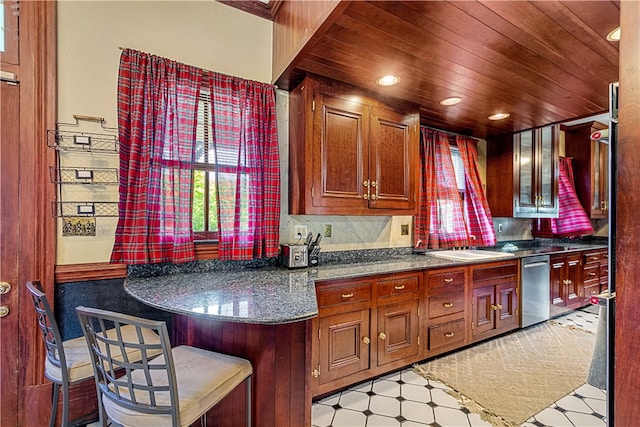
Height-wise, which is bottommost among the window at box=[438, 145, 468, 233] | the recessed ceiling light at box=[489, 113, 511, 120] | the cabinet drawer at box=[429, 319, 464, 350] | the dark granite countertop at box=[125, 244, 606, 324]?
the cabinet drawer at box=[429, 319, 464, 350]

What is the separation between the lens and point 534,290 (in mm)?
3354

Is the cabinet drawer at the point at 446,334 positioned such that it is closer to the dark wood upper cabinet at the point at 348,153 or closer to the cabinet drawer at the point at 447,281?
the cabinet drawer at the point at 447,281

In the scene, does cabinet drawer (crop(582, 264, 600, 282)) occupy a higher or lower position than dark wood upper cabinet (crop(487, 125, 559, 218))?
lower

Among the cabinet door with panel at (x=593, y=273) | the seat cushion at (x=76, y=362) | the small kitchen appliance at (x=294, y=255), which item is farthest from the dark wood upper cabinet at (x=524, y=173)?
the seat cushion at (x=76, y=362)

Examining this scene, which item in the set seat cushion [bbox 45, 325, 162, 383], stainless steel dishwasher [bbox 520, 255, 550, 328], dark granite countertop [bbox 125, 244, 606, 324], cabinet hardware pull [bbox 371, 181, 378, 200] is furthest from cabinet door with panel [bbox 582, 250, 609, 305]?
seat cushion [bbox 45, 325, 162, 383]

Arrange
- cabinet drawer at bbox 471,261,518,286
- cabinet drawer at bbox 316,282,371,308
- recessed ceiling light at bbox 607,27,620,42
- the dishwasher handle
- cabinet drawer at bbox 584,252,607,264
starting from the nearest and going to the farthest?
recessed ceiling light at bbox 607,27,620,42 < cabinet drawer at bbox 316,282,371,308 < cabinet drawer at bbox 471,261,518,286 < the dishwasher handle < cabinet drawer at bbox 584,252,607,264

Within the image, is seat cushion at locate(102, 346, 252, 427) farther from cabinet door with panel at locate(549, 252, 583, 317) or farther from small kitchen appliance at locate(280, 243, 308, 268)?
cabinet door with panel at locate(549, 252, 583, 317)

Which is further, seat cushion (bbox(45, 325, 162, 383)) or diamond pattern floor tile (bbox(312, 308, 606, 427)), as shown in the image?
diamond pattern floor tile (bbox(312, 308, 606, 427))

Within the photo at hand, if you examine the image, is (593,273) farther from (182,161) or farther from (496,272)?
(182,161)

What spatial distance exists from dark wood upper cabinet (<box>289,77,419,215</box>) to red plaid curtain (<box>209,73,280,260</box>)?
0.21 metres

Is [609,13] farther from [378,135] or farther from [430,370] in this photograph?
[430,370]

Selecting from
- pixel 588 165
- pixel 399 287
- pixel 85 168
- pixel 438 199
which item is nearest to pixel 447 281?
pixel 399 287

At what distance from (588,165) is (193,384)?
5.77m

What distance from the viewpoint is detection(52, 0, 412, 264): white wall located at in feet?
5.95
